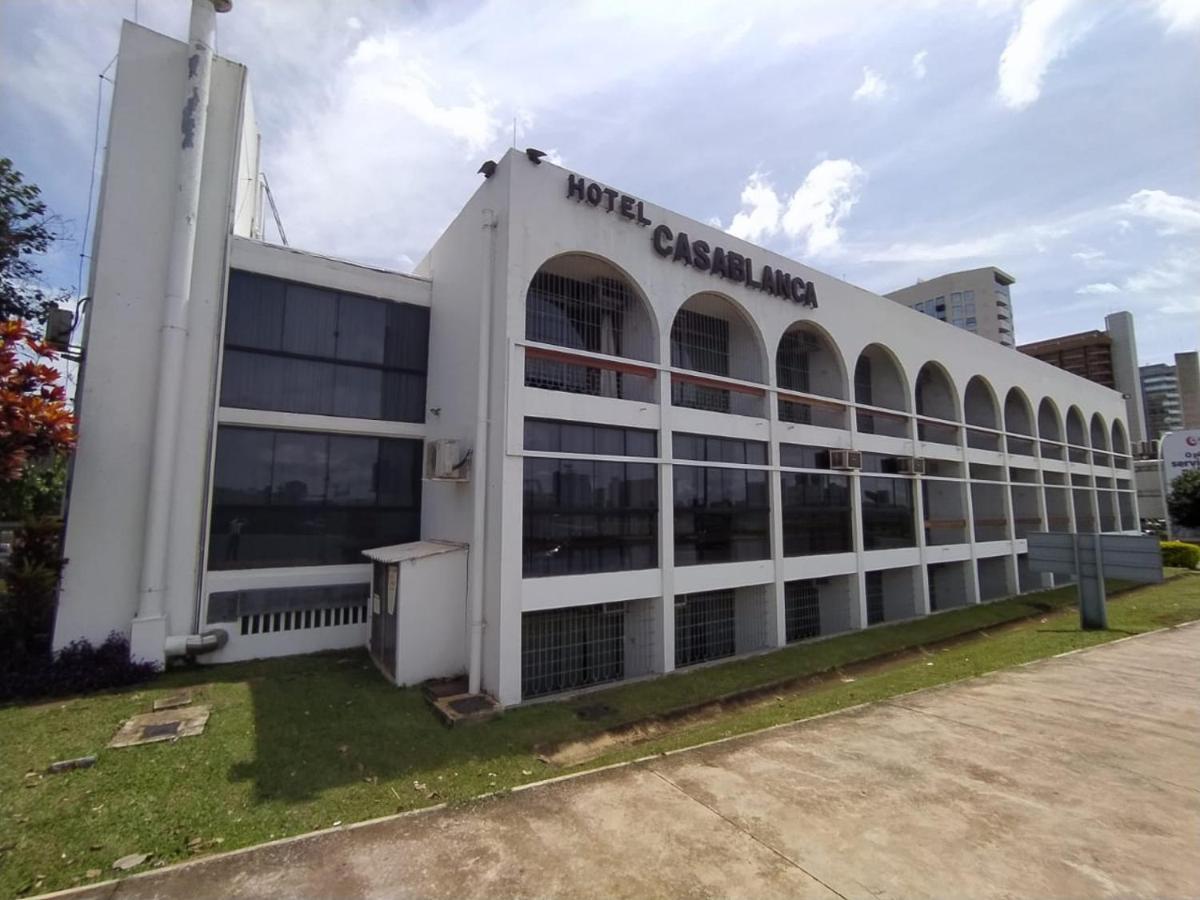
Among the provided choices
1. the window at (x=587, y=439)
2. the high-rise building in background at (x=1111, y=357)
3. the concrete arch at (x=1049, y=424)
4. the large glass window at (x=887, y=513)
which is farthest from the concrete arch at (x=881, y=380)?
the high-rise building in background at (x=1111, y=357)

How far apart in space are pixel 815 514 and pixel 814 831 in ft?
30.6

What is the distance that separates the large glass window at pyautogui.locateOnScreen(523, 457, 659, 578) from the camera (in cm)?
877

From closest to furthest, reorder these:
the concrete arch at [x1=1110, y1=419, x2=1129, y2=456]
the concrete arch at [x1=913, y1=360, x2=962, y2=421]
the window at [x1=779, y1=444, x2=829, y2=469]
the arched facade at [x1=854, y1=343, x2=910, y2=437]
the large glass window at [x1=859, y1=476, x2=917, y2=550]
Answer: the window at [x1=779, y1=444, x2=829, y2=469] < the large glass window at [x1=859, y1=476, x2=917, y2=550] < the arched facade at [x1=854, y1=343, x2=910, y2=437] < the concrete arch at [x1=913, y1=360, x2=962, y2=421] < the concrete arch at [x1=1110, y1=419, x2=1129, y2=456]

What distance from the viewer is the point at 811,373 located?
1456cm

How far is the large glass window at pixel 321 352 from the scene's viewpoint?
9.88 meters

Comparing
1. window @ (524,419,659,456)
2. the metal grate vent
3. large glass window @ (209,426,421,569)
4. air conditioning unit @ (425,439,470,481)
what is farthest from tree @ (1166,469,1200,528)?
the metal grate vent

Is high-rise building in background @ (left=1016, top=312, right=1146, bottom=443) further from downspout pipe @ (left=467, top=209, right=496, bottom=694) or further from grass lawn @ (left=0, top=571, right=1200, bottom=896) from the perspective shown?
downspout pipe @ (left=467, top=209, right=496, bottom=694)

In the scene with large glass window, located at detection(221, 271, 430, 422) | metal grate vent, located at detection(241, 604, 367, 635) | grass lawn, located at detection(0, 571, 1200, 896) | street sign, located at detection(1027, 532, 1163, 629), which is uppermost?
large glass window, located at detection(221, 271, 430, 422)

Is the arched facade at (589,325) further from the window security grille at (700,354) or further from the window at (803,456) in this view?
the window at (803,456)

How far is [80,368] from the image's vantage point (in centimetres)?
895

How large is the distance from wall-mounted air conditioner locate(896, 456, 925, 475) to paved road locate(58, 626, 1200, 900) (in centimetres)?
912

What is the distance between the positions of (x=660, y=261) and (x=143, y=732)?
10.2m

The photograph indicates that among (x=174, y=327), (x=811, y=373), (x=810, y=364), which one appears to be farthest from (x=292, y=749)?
(x=810, y=364)

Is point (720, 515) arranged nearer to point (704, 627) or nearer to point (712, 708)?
point (704, 627)
